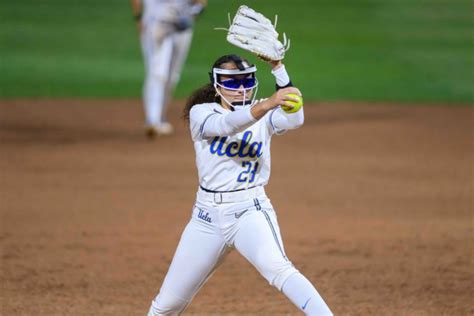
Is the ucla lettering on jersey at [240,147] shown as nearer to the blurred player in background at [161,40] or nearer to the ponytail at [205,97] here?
the ponytail at [205,97]

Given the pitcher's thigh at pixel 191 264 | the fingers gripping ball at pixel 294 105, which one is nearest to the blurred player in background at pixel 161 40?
the pitcher's thigh at pixel 191 264

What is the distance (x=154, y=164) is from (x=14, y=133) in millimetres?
2628

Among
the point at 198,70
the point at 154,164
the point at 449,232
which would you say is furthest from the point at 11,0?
the point at 449,232

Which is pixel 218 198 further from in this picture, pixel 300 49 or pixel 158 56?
pixel 300 49

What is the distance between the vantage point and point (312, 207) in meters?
10.3

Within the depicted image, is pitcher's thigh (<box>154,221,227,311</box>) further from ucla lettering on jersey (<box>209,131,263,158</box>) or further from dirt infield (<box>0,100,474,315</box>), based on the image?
dirt infield (<box>0,100,474,315</box>)

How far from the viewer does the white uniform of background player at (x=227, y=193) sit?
18.6ft

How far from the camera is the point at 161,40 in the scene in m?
13.0

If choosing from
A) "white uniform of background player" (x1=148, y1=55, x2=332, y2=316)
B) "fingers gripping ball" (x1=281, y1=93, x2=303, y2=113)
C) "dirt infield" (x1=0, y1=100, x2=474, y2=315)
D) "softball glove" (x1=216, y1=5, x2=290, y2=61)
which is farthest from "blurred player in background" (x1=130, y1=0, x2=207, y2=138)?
"fingers gripping ball" (x1=281, y1=93, x2=303, y2=113)

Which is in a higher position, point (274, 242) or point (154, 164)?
point (274, 242)

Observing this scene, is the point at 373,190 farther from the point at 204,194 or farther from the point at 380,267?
the point at 204,194

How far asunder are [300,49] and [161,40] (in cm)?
753

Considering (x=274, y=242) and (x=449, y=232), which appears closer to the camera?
(x=274, y=242)

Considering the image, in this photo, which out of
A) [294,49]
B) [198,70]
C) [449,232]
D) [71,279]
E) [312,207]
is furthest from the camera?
[294,49]
